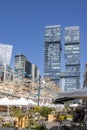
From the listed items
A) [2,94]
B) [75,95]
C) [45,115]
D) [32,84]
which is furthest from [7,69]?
[75,95]

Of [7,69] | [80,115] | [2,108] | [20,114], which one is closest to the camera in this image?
[20,114]

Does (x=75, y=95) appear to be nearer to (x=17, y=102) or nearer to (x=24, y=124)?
(x=24, y=124)

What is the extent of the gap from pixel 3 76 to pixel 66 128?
5591 inches

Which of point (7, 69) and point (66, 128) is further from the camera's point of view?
point (7, 69)

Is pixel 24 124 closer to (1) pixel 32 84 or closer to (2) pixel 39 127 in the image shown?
(2) pixel 39 127

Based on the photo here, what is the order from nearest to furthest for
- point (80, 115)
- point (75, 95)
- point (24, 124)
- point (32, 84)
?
point (75, 95), point (24, 124), point (80, 115), point (32, 84)

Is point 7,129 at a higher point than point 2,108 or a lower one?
higher

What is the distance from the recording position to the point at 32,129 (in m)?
13.8

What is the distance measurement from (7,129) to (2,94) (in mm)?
51473

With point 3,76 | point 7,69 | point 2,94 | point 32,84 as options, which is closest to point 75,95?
point 2,94

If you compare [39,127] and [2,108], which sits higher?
[39,127]

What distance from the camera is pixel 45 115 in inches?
1244

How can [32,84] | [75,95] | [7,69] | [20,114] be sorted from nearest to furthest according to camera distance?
[75,95], [20,114], [32,84], [7,69]

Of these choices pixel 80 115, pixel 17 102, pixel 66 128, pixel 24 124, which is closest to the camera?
pixel 66 128
